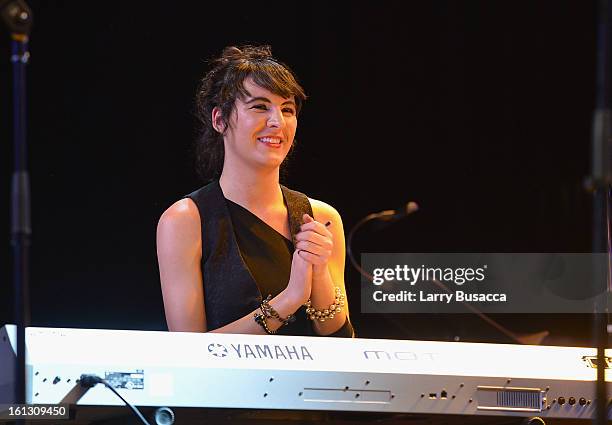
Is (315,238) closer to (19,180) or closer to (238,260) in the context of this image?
(238,260)

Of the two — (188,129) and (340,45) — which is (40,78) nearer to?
(188,129)

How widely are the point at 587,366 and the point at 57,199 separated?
1629 millimetres

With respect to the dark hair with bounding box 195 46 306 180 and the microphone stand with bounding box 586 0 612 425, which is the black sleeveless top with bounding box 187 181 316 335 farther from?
the microphone stand with bounding box 586 0 612 425

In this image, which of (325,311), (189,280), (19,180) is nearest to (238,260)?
(189,280)

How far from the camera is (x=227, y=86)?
2830 mm

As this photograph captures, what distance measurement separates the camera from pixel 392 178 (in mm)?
3158

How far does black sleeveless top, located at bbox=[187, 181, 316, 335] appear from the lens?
8.79 ft

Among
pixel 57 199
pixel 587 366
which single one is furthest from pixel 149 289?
pixel 587 366

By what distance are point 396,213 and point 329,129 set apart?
0.37 metres

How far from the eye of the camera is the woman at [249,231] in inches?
105

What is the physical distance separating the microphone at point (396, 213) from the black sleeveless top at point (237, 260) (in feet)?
1.18

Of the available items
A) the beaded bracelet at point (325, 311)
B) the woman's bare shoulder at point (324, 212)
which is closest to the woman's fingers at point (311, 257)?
the beaded bracelet at point (325, 311)

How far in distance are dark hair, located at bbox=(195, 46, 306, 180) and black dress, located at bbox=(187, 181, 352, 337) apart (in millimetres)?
107

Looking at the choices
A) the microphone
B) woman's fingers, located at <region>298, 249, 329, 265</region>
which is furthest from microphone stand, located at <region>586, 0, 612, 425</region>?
the microphone
